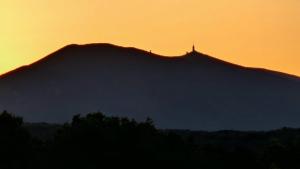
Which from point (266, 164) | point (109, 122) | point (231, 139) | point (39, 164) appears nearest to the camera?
point (39, 164)

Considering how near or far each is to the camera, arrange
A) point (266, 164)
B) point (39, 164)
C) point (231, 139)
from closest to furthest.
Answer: point (39, 164) < point (266, 164) < point (231, 139)

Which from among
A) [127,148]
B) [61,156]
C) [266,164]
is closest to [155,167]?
[127,148]

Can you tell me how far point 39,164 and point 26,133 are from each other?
12.9ft

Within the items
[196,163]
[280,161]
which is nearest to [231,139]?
[280,161]

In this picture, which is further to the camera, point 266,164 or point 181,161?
point 266,164

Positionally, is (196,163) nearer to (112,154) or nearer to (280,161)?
(112,154)

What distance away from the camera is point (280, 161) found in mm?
89188

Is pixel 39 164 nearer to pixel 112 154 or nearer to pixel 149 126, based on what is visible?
pixel 112 154

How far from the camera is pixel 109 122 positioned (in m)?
63.8

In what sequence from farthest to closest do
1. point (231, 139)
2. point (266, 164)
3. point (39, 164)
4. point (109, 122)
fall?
point (231, 139) → point (266, 164) → point (109, 122) → point (39, 164)

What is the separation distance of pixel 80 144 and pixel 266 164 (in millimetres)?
30602

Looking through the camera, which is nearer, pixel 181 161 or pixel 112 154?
pixel 112 154

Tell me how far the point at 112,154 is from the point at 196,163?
359 inches

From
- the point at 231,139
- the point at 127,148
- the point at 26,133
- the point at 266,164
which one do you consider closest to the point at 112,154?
the point at 127,148
